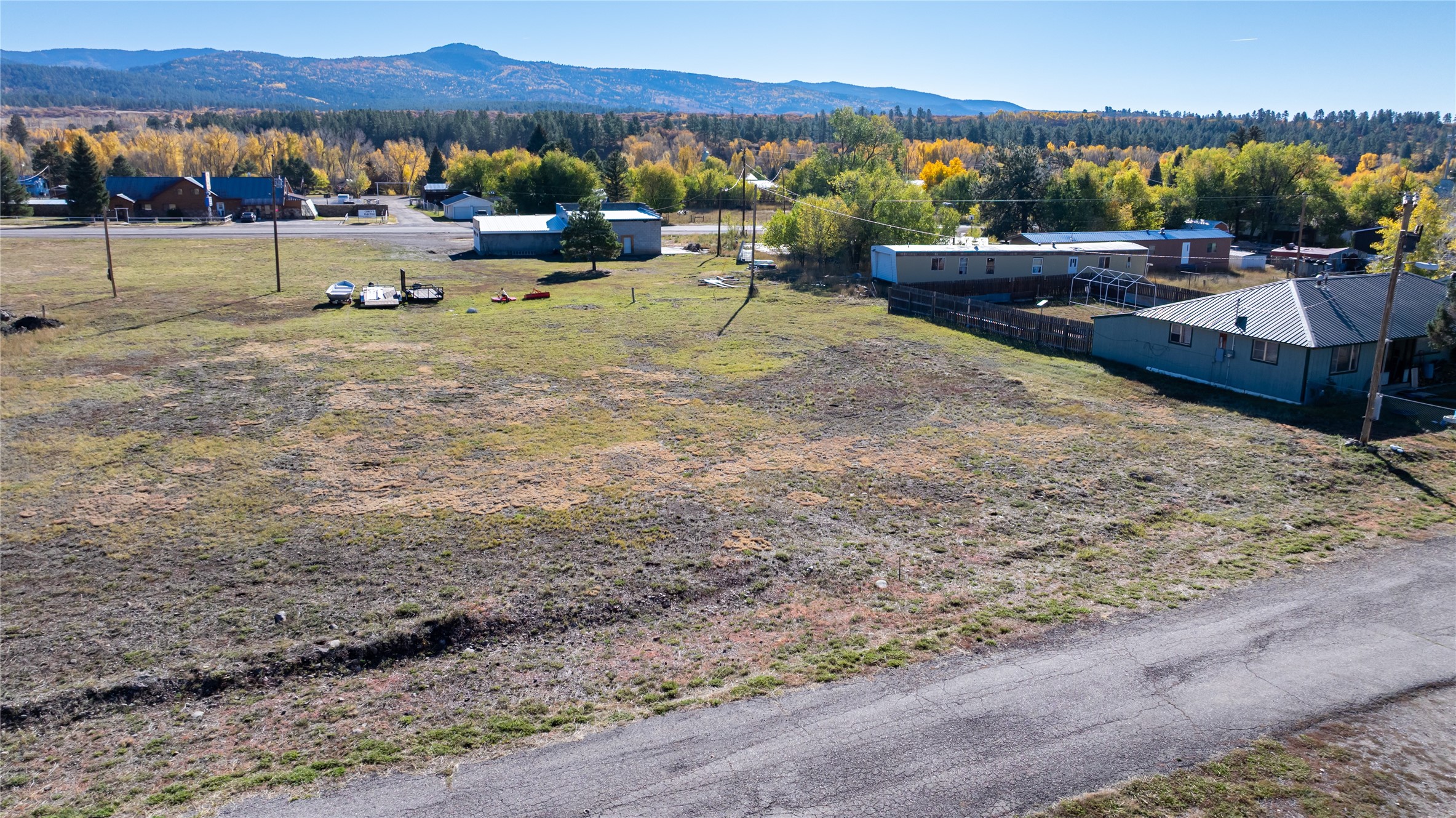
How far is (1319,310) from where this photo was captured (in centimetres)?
3125

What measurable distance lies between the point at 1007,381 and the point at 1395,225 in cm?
3876

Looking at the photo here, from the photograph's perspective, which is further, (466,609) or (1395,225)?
(1395,225)

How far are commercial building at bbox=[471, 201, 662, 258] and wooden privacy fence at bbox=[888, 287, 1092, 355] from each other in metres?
31.4

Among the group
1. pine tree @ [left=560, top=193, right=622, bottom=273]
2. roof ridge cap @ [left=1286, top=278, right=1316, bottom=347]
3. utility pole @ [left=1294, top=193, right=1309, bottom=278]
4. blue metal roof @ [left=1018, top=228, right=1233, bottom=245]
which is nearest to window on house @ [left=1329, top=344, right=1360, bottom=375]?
roof ridge cap @ [left=1286, top=278, right=1316, bottom=347]

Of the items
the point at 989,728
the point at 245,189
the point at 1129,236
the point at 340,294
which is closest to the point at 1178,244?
the point at 1129,236

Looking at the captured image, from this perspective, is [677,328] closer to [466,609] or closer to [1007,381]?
[1007,381]

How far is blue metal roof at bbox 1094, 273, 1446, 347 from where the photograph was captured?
99.6 feet

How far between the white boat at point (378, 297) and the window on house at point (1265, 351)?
42187mm

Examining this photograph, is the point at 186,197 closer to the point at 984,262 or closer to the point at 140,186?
the point at 140,186

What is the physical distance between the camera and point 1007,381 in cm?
3384

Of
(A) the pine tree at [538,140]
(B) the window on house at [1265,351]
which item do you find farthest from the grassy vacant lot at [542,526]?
(A) the pine tree at [538,140]

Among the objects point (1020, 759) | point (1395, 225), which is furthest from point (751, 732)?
point (1395, 225)

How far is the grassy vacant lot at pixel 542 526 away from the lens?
45.4ft

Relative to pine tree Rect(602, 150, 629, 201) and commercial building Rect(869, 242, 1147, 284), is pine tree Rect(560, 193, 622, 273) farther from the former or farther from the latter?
pine tree Rect(602, 150, 629, 201)
